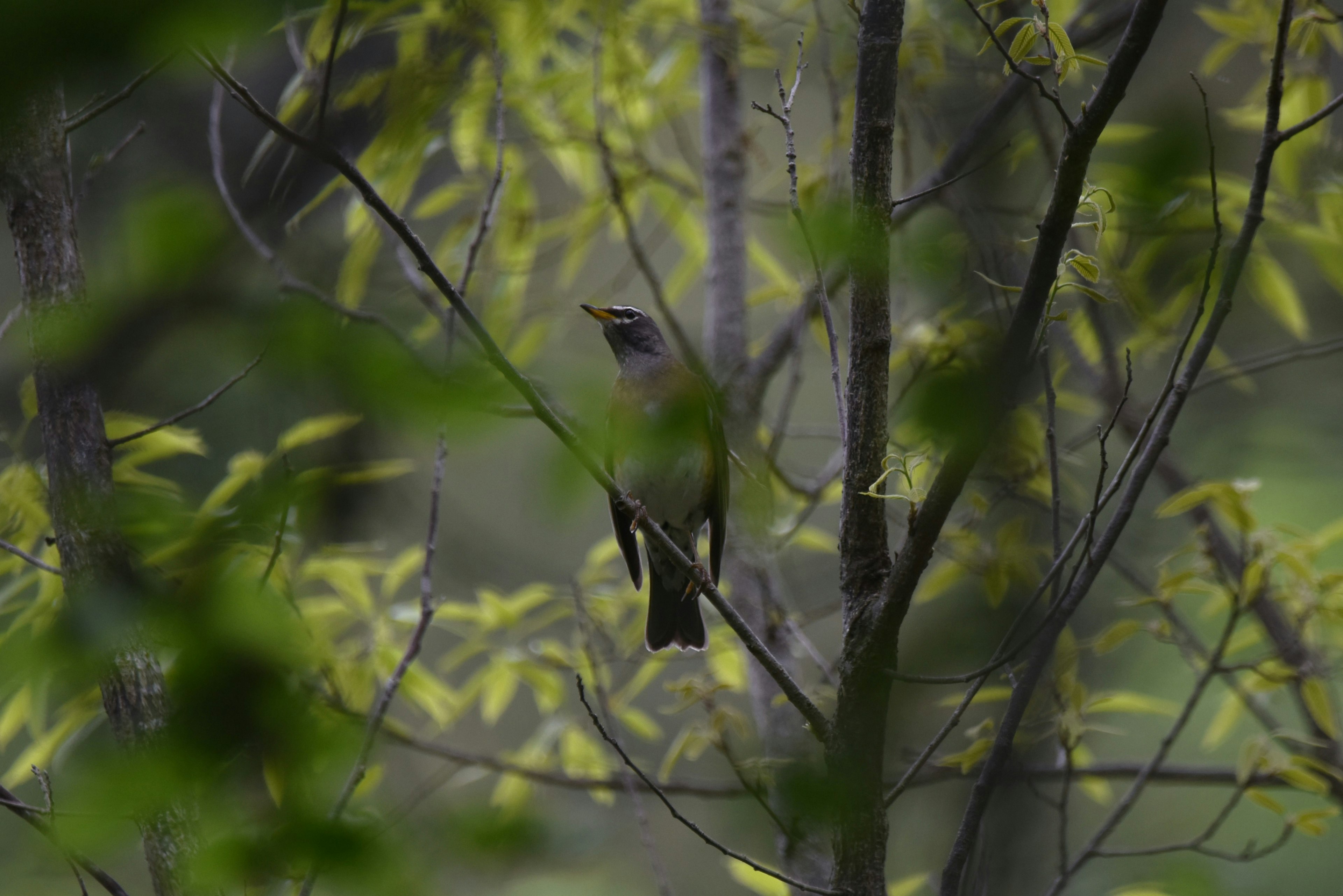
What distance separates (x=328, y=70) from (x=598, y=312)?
2.99m

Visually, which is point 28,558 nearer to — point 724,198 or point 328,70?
point 328,70

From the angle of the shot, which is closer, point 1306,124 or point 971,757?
point 1306,124

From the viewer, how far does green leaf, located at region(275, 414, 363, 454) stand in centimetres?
169

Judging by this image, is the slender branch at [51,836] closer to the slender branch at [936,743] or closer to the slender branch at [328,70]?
the slender branch at [328,70]

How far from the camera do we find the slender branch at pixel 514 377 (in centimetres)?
124

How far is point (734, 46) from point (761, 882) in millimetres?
3093

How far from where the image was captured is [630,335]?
15.5ft

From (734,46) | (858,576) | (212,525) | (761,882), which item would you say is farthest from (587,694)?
(212,525)

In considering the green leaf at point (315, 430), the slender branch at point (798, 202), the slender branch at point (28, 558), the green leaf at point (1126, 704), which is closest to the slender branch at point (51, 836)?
the slender branch at point (28, 558)

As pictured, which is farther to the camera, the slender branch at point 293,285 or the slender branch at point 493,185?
the slender branch at point 493,185

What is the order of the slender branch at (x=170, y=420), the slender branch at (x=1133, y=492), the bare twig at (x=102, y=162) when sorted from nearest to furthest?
the slender branch at (x=1133, y=492) < the slender branch at (x=170, y=420) < the bare twig at (x=102, y=162)

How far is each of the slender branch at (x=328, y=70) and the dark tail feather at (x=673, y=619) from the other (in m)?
2.77

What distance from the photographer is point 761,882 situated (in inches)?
119

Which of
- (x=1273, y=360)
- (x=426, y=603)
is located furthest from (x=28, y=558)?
(x=1273, y=360)
